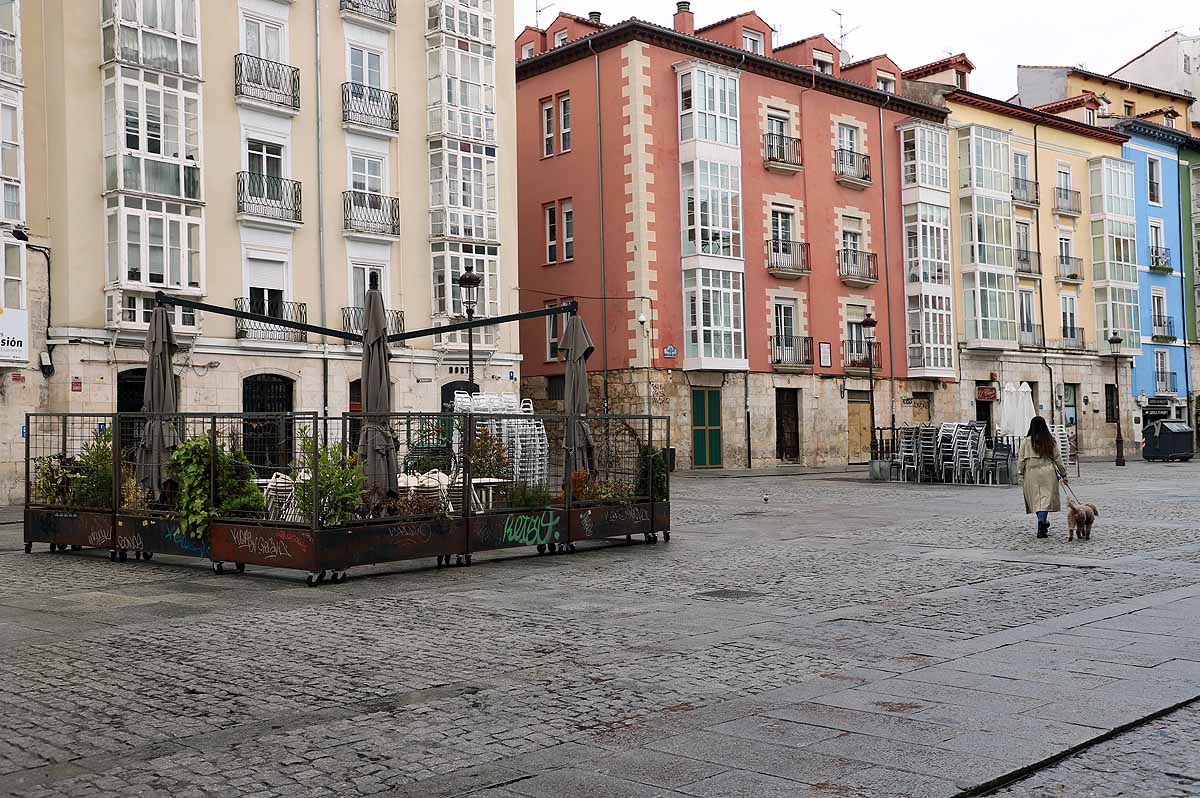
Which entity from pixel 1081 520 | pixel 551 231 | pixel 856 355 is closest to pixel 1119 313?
pixel 856 355

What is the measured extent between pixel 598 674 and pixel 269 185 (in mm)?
25374

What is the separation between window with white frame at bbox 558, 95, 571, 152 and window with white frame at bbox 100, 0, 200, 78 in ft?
47.2

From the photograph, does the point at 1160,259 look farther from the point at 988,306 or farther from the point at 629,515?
the point at 629,515

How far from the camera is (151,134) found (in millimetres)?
27953

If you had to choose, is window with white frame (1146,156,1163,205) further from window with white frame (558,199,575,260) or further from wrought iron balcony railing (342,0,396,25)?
wrought iron balcony railing (342,0,396,25)

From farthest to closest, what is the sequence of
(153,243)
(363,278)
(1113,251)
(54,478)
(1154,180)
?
(1154,180), (1113,251), (363,278), (153,243), (54,478)

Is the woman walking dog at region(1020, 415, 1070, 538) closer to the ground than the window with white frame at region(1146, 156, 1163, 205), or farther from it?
closer to the ground

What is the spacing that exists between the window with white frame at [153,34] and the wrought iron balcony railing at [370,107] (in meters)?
4.45

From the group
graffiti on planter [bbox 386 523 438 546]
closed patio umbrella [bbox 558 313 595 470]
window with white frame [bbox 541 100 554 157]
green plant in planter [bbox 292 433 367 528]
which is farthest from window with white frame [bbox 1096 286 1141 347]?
green plant in planter [bbox 292 433 367 528]

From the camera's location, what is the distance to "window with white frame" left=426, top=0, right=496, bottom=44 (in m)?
34.1

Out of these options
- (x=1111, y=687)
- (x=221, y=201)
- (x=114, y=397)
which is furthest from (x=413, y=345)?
(x=1111, y=687)

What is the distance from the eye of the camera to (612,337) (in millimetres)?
38906

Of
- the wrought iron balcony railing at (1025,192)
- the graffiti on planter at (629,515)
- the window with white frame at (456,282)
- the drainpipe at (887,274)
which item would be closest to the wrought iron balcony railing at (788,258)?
the drainpipe at (887,274)

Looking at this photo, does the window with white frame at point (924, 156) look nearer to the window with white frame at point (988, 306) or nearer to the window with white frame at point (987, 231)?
the window with white frame at point (987, 231)
